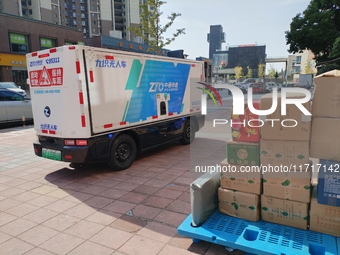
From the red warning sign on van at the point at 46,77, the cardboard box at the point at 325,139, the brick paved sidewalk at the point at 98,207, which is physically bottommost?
the brick paved sidewalk at the point at 98,207

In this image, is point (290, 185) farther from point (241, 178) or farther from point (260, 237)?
point (260, 237)

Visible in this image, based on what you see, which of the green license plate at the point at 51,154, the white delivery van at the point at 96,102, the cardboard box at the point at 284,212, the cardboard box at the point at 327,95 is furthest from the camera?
the green license plate at the point at 51,154

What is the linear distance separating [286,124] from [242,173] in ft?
2.42

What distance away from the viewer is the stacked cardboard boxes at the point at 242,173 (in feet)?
9.52

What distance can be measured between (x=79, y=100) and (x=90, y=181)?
5.04 feet

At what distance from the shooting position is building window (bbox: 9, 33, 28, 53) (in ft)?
80.8

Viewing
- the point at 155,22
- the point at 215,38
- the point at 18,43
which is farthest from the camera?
the point at 215,38

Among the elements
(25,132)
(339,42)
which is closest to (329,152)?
(25,132)

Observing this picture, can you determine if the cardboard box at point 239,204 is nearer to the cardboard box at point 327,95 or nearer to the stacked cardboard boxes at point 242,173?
the stacked cardboard boxes at point 242,173

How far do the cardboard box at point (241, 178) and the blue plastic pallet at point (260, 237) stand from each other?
14.4 inches

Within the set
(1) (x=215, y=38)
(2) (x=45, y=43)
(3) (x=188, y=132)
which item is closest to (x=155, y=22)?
(3) (x=188, y=132)

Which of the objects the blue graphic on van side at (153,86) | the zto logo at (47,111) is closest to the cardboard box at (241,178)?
the blue graphic on van side at (153,86)

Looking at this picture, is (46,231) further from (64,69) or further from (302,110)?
(302,110)

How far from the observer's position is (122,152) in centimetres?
532
